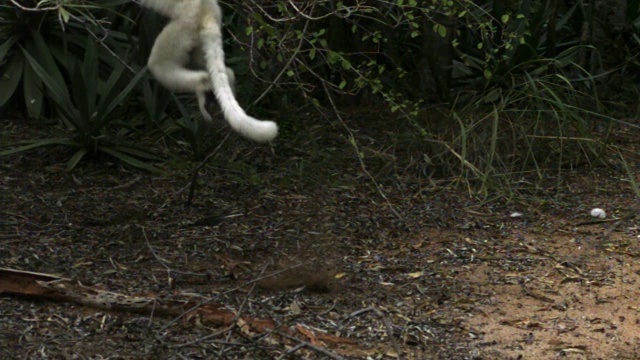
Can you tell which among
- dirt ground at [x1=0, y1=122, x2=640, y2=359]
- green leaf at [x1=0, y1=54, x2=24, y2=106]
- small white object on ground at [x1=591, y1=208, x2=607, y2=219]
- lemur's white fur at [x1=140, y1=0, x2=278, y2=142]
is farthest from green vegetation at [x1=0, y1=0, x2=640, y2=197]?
lemur's white fur at [x1=140, y1=0, x2=278, y2=142]

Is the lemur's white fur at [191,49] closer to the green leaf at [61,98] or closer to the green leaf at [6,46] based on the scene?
the green leaf at [61,98]

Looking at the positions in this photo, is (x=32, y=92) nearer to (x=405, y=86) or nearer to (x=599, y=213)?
(x=405, y=86)

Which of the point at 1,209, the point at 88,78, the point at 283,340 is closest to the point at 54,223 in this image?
the point at 1,209

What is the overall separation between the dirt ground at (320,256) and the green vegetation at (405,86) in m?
0.20

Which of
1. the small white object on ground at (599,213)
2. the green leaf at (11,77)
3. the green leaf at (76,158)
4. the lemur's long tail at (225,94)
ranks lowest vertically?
the green leaf at (76,158)

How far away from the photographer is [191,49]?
425 centimetres

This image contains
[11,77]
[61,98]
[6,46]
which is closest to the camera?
[61,98]

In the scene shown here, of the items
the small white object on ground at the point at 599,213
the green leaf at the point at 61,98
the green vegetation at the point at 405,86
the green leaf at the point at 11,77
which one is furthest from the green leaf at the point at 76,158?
the small white object on ground at the point at 599,213

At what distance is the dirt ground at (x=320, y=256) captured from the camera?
418 centimetres

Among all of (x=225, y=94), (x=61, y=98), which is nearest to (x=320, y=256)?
(x=225, y=94)

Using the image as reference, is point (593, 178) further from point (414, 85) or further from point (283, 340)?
point (283, 340)

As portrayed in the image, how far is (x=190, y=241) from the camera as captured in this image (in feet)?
17.4

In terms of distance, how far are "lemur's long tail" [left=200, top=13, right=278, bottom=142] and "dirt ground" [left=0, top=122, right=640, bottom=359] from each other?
2.54ft

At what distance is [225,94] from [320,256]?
161cm
